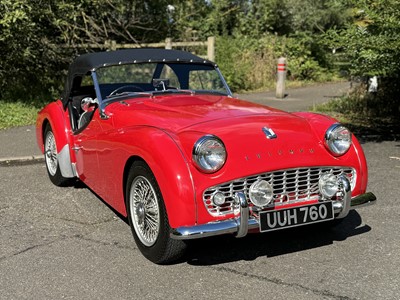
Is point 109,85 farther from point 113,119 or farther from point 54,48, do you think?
point 54,48

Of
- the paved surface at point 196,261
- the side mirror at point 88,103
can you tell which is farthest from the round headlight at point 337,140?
the side mirror at point 88,103

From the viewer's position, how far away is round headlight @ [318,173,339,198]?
11.5 ft

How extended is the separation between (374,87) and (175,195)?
30.1 feet

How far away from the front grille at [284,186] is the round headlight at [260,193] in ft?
0.11

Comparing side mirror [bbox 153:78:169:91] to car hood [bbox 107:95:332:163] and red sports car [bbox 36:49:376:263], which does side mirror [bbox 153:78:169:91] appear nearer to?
red sports car [bbox 36:49:376:263]

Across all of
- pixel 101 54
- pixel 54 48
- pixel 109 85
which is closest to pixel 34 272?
pixel 109 85

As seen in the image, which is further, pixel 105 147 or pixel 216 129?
pixel 105 147

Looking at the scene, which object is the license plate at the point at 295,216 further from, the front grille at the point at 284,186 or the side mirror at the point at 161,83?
the side mirror at the point at 161,83

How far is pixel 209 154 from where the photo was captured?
127 inches

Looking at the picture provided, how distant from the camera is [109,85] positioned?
4.83 metres

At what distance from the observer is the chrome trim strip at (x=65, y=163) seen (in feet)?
16.8

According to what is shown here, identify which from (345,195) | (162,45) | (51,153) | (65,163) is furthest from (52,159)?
(162,45)

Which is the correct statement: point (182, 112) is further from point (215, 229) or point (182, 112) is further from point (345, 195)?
point (345, 195)

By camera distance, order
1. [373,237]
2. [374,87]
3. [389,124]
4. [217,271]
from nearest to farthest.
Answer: [217,271] < [373,237] < [389,124] < [374,87]
